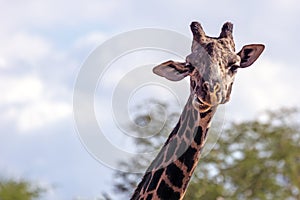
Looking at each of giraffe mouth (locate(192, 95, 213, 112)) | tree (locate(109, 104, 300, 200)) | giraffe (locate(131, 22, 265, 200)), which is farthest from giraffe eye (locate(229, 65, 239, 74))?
tree (locate(109, 104, 300, 200))

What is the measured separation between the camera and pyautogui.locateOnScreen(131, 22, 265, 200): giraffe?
586 centimetres

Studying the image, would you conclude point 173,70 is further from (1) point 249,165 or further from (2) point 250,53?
(1) point 249,165

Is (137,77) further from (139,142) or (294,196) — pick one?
(294,196)

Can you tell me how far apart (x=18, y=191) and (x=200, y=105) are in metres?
20.0

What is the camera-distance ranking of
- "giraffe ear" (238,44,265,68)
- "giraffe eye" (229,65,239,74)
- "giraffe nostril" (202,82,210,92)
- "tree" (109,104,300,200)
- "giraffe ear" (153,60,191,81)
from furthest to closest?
"tree" (109,104,300,200) < "giraffe ear" (238,44,265,68) < "giraffe ear" (153,60,191,81) < "giraffe eye" (229,65,239,74) < "giraffe nostril" (202,82,210,92)

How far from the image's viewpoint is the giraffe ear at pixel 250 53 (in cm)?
666

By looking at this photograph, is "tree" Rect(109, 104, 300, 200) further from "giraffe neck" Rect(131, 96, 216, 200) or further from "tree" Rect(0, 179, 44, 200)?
"giraffe neck" Rect(131, 96, 216, 200)

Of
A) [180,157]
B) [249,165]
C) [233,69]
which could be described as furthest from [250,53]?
[249,165]

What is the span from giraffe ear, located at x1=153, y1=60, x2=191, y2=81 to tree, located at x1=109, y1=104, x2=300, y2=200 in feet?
54.5

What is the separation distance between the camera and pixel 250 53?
6.71m

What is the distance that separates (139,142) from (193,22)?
1738 centimetres

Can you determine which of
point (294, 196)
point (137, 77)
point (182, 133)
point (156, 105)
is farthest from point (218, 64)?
point (294, 196)

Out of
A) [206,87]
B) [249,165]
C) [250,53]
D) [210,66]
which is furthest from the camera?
[249,165]

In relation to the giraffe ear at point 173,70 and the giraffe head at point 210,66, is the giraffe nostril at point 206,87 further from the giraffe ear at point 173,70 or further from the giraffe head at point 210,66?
the giraffe ear at point 173,70
